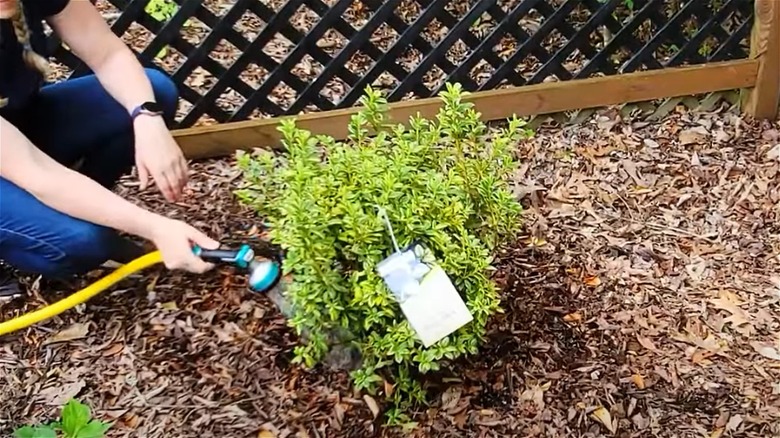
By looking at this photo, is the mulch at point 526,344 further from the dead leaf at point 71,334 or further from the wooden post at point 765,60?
the wooden post at point 765,60

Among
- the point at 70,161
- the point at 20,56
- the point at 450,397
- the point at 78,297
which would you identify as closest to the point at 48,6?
the point at 20,56

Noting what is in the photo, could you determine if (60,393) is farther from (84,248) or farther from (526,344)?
(526,344)

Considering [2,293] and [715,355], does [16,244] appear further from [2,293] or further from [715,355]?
[715,355]

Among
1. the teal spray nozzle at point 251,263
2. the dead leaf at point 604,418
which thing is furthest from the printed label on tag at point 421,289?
the dead leaf at point 604,418

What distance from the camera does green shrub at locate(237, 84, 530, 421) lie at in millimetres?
1739

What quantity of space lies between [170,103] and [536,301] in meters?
0.96

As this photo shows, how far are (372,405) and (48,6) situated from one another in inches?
40.2

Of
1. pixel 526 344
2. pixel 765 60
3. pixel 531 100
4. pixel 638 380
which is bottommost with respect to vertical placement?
pixel 526 344

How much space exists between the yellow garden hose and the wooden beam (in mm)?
644

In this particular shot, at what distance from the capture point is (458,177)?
187cm

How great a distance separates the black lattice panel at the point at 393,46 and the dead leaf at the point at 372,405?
1.00m

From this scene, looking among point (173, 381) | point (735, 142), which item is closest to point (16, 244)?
point (173, 381)

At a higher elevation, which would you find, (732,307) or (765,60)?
(765,60)

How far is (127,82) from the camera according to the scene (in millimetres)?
2051
